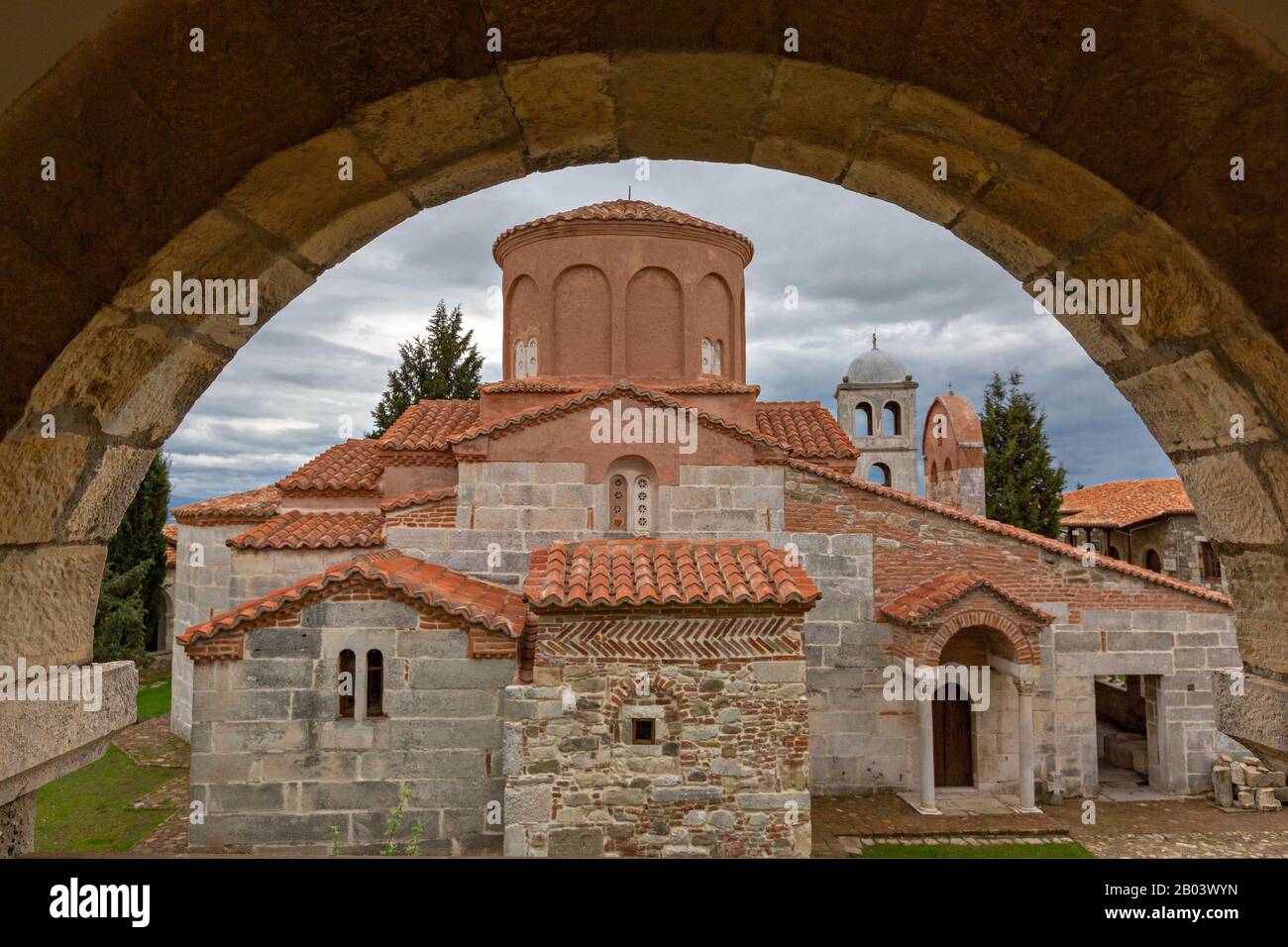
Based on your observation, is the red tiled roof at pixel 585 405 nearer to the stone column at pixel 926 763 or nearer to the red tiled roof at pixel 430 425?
the red tiled roof at pixel 430 425

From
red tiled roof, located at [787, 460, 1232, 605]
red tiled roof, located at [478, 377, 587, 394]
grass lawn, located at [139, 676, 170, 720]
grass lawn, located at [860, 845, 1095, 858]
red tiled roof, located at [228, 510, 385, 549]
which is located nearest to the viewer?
grass lawn, located at [860, 845, 1095, 858]

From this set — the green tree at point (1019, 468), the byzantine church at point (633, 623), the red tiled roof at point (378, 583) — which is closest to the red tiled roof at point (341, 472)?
the byzantine church at point (633, 623)

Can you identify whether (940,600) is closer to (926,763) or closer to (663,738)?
(926,763)

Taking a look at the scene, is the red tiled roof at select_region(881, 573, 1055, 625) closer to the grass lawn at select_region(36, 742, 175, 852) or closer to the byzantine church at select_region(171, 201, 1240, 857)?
the byzantine church at select_region(171, 201, 1240, 857)

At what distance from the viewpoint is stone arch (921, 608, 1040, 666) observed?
9844 millimetres

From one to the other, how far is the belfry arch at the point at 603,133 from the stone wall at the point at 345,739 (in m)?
5.80

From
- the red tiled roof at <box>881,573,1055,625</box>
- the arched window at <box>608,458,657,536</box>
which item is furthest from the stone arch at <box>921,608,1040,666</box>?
the arched window at <box>608,458,657,536</box>

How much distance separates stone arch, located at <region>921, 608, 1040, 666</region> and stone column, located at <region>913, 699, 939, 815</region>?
0.80 meters

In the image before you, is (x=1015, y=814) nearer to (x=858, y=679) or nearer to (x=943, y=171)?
(x=858, y=679)

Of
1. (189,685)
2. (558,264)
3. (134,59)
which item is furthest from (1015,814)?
(189,685)

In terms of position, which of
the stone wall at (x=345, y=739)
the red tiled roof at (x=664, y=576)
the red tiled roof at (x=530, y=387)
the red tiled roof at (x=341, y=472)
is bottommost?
the stone wall at (x=345, y=739)

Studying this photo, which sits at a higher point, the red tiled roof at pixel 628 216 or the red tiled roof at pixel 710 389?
the red tiled roof at pixel 628 216

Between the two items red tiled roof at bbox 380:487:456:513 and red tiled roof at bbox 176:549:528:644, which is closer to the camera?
red tiled roof at bbox 176:549:528:644

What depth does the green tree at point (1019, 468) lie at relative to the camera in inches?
782
